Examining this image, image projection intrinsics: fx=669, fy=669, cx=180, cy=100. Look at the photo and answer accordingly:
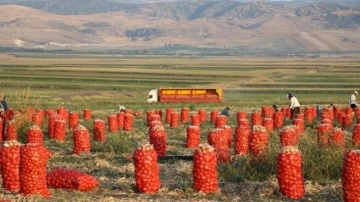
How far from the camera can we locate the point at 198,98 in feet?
158

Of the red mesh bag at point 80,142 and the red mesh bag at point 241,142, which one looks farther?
the red mesh bag at point 80,142

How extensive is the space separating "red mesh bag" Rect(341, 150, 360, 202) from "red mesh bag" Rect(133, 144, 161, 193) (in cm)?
342

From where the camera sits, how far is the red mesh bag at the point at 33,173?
11547 millimetres

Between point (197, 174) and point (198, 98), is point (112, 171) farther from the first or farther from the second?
point (198, 98)

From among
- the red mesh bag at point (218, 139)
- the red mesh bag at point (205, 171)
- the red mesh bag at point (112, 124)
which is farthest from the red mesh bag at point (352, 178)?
the red mesh bag at point (112, 124)

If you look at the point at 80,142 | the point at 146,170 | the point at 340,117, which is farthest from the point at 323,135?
the point at 340,117

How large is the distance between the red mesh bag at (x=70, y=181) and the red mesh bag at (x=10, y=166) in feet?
1.99

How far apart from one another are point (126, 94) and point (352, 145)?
144 feet

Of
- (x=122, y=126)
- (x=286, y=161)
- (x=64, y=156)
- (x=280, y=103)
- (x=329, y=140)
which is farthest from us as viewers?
(x=280, y=103)

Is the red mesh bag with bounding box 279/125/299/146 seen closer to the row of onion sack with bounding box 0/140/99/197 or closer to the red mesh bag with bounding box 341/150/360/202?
the red mesh bag with bounding box 341/150/360/202

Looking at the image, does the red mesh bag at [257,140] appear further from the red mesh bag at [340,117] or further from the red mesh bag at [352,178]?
the red mesh bag at [340,117]

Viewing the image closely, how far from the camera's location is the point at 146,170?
40.2 ft

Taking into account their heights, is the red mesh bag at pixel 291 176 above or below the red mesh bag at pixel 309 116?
below

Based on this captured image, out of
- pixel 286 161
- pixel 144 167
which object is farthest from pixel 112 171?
pixel 286 161
